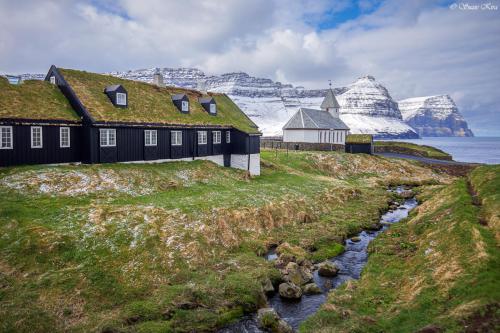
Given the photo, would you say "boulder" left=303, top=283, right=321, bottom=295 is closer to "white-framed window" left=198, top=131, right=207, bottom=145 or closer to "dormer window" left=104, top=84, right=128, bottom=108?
"white-framed window" left=198, top=131, right=207, bottom=145

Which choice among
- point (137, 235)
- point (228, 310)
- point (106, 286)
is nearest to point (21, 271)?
point (106, 286)

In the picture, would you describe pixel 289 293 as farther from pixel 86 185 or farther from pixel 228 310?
pixel 86 185

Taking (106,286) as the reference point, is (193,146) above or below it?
above

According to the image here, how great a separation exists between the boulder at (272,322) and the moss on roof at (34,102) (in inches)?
1086

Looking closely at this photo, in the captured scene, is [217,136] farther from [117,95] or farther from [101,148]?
[101,148]

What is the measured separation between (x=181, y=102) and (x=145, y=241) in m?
27.5

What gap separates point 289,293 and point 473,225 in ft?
41.2

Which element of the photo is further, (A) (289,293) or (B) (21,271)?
(A) (289,293)

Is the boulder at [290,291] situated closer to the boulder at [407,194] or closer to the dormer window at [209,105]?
the boulder at [407,194]

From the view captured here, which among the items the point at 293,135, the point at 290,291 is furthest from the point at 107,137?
the point at 293,135

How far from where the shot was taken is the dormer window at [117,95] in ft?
132

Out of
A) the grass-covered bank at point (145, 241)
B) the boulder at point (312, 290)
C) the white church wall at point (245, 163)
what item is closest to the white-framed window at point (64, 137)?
the grass-covered bank at point (145, 241)

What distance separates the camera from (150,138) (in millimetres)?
41344

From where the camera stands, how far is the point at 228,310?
19188 mm
